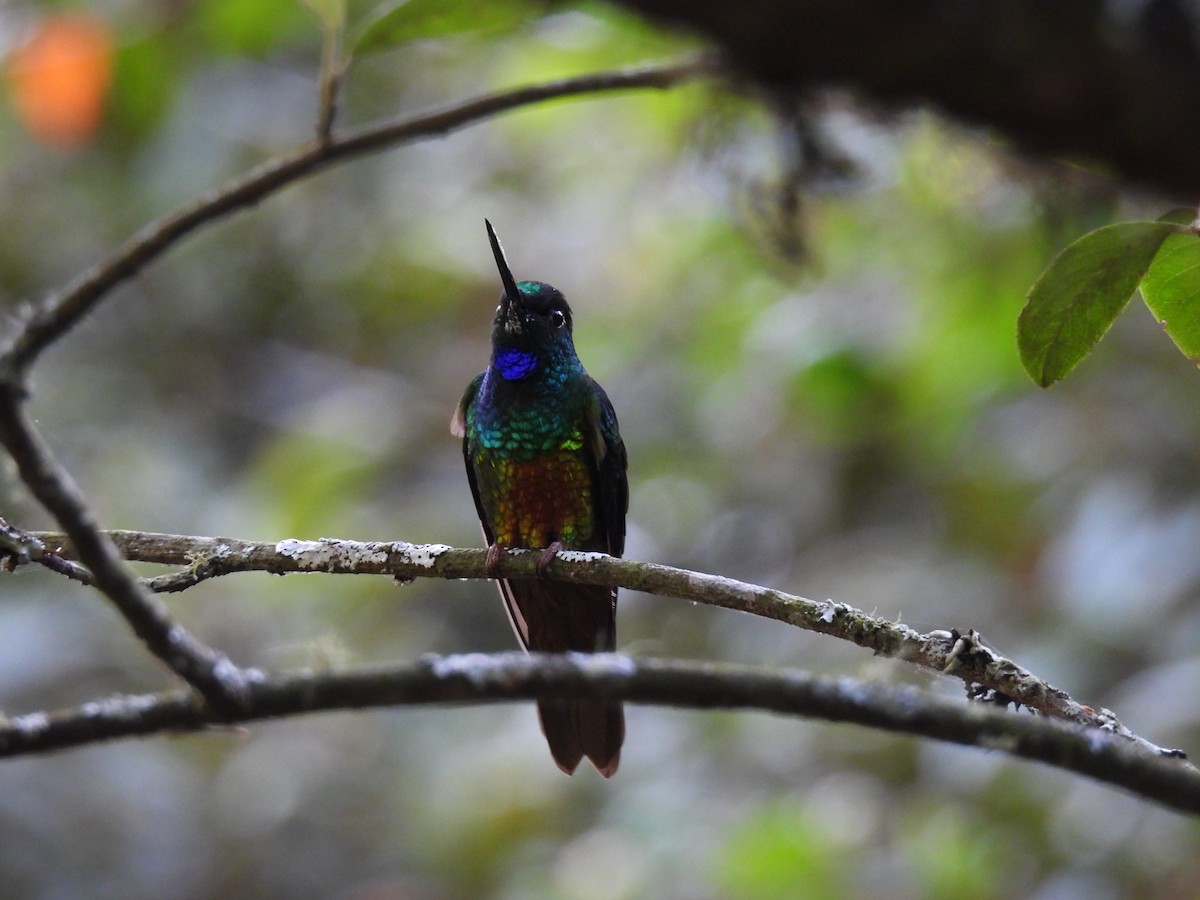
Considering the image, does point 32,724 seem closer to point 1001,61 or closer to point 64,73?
point 1001,61

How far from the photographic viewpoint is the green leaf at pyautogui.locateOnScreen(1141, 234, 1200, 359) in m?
1.73

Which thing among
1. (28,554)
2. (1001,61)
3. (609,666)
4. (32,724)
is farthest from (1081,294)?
(28,554)

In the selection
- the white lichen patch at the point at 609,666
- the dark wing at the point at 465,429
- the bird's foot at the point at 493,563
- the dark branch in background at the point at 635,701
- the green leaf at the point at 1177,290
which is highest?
the dark wing at the point at 465,429

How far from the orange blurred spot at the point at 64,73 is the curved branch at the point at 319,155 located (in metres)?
3.47

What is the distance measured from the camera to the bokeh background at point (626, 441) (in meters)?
4.00

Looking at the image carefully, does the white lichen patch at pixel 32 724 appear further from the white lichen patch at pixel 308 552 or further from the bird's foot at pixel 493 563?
the bird's foot at pixel 493 563

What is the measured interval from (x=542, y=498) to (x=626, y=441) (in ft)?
Result: 7.64

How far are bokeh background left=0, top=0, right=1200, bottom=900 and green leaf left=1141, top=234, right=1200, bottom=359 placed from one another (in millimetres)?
945

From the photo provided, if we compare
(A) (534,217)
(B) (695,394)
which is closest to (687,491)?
(B) (695,394)

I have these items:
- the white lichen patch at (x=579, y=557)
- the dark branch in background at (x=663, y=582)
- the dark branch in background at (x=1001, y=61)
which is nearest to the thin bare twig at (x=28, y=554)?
the dark branch in background at (x=663, y=582)

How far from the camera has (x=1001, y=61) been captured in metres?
1.01

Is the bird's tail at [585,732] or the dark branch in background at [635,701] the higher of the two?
the bird's tail at [585,732]

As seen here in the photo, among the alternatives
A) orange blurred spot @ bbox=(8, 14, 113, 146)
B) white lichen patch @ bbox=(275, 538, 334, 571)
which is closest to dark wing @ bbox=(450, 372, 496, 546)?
white lichen patch @ bbox=(275, 538, 334, 571)

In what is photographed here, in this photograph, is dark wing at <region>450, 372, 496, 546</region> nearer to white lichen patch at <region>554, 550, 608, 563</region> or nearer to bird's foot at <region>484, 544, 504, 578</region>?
bird's foot at <region>484, 544, 504, 578</region>
